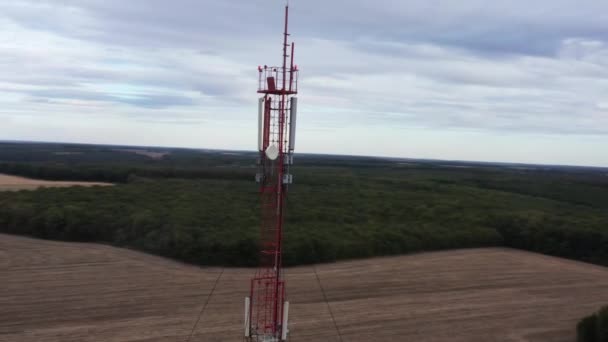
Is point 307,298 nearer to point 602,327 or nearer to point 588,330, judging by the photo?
point 588,330

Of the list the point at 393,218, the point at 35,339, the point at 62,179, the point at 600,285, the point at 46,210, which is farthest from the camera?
the point at 62,179

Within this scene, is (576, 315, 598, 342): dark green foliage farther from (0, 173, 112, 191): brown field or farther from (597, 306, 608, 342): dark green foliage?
(0, 173, 112, 191): brown field

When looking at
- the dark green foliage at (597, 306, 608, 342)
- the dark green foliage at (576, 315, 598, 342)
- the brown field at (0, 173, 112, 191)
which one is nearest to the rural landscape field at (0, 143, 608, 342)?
the dark green foliage at (576, 315, 598, 342)

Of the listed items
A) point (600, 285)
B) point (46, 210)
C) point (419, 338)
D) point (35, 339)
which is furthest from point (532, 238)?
point (46, 210)

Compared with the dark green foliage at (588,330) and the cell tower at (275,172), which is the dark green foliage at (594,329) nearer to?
the dark green foliage at (588,330)

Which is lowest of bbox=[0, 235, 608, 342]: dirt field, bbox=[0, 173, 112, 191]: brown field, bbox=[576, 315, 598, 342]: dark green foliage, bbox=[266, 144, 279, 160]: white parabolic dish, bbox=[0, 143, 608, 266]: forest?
bbox=[0, 235, 608, 342]: dirt field

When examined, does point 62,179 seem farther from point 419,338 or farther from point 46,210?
point 419,338
